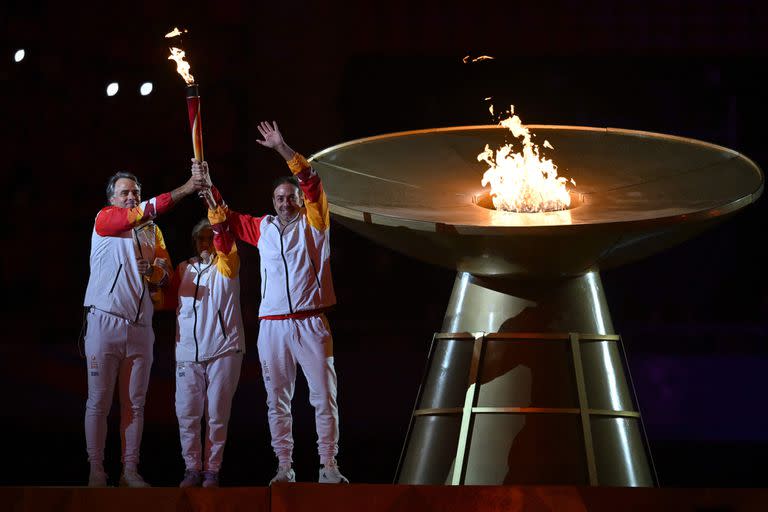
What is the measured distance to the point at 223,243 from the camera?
195 inches

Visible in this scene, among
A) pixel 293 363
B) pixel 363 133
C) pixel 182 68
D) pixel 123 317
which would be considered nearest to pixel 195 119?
pixel 182 68

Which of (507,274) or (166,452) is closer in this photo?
(507,274)

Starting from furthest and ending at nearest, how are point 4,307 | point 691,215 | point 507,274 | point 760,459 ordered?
point 4,307
point 760,459
point 507,274
point 691,215

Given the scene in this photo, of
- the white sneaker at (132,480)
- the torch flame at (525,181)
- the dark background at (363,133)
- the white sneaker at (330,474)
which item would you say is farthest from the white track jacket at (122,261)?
the dark background at (363,133)

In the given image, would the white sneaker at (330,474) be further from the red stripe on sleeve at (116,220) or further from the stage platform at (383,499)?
the red stripe on sleeve at (116,220)

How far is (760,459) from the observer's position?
21.9ft

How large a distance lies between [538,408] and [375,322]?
2327 millimetres

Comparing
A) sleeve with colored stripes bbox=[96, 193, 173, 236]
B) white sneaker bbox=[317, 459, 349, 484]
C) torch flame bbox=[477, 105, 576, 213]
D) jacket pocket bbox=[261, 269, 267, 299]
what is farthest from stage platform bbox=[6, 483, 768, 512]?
torch flame bbox=[477, 105, 576, 213]

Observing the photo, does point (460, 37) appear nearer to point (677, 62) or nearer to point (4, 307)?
point (677, 62)

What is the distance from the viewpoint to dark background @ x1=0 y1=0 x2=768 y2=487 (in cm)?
685

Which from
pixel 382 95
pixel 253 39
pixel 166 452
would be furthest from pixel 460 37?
pixel 166 452

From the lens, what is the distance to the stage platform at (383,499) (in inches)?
153

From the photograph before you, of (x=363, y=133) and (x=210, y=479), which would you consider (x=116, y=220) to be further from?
(x=363, y=133)

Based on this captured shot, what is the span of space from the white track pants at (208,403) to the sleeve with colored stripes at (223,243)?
0.36 meters
